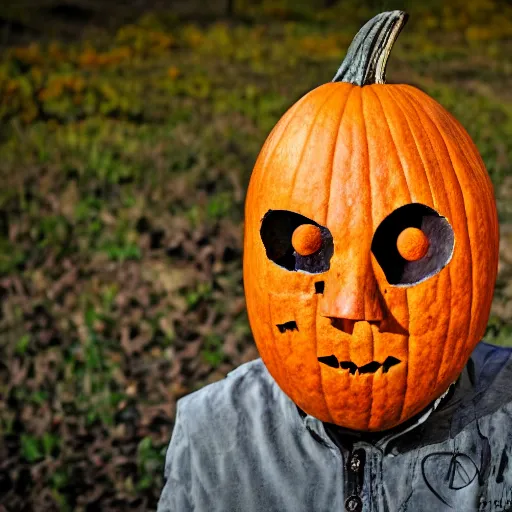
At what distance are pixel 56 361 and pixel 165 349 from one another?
604mm

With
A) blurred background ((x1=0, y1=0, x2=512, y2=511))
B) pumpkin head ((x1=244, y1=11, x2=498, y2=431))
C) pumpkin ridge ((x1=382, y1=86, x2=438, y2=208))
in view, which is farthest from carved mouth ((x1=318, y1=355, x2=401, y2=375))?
blurred background ((x1=0, y1=0, x2=512, y2=511))

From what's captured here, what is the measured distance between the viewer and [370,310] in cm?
155

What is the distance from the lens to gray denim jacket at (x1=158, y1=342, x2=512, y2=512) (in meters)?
1.81

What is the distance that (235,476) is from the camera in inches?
76.8

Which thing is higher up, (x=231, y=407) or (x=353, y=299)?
(x=353, y=299)

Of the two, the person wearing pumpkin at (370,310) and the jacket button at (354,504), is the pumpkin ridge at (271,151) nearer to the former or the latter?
the person wearing pumpkin at (370,310)

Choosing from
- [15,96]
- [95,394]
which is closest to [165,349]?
[95,394]

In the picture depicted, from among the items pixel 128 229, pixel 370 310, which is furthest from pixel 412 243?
pixel 128 229

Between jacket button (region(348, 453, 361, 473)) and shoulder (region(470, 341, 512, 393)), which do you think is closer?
jacket button (region(348, 453, 361, 473))

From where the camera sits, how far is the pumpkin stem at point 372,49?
1731 millimetres

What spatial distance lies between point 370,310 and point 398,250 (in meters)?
0.17

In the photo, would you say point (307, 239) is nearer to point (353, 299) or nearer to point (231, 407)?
point (353, 299)

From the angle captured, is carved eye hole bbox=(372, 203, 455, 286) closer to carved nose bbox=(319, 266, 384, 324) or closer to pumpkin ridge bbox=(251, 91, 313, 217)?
carved nose bbox=(319, 266, 384, 324)

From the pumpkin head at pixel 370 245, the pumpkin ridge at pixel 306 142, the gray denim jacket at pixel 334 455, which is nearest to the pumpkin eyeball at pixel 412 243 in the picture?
the pumpkin head at pixel 370 245
